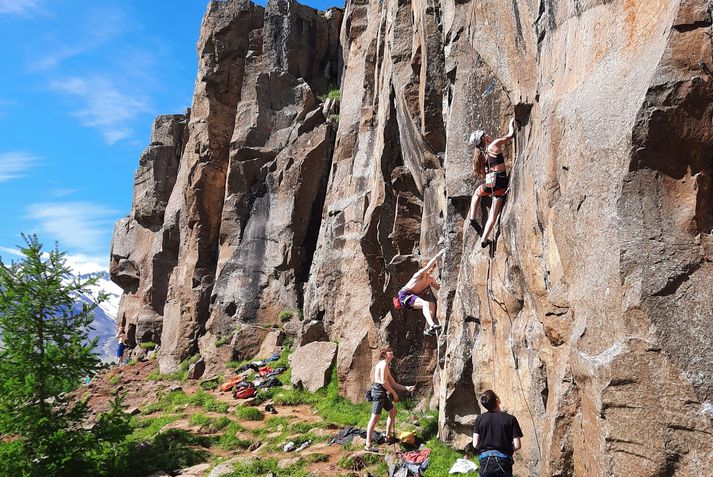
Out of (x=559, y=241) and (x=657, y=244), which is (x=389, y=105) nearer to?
(x=559, y=241)

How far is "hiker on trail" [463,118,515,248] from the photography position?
41.0 ft

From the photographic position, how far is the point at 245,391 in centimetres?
2191

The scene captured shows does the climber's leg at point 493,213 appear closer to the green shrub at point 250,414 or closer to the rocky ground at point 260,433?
the rocky ground at point 260,433

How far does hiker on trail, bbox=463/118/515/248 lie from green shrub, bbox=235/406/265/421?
10.7 m

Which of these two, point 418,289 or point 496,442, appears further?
point 418,289

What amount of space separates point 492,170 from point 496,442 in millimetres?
6133

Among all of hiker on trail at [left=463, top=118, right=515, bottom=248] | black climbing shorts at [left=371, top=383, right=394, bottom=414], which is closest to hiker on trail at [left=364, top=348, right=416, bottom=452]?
black climbing shorts at [left=371, top=383, right=394, bottom=414]

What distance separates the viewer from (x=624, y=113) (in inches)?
291

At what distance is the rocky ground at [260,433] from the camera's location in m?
14.1

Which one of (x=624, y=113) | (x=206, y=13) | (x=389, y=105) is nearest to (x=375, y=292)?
(x=389, y=105)

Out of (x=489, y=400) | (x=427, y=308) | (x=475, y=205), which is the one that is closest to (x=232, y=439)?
(x=427, y=308)

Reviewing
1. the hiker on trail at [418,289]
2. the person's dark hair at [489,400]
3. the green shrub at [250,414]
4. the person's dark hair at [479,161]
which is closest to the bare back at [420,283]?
the hiker on trail at [418,289]

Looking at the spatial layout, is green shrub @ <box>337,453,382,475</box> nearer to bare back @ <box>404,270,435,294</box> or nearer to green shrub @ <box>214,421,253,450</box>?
green shrub @ <box>214,421,253,450</box>

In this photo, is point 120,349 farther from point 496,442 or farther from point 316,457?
point 496,442
